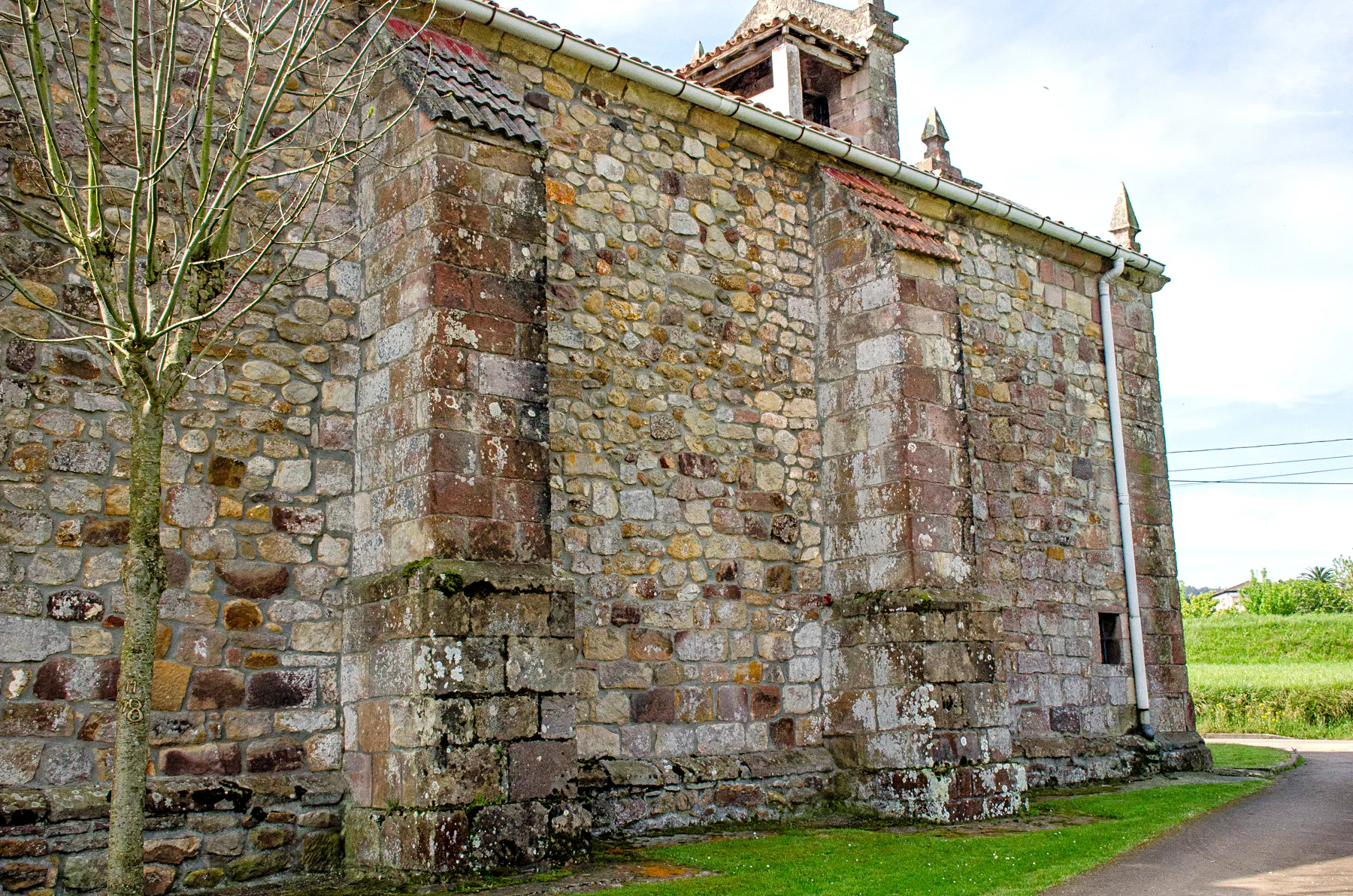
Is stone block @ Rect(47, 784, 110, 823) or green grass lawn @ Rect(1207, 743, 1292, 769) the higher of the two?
stone block @ Rect(47, 784, 110, 823)

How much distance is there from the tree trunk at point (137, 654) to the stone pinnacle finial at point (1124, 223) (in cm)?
1110

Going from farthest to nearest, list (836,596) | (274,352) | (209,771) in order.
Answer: (836,596) < (274,352) < (209,771)

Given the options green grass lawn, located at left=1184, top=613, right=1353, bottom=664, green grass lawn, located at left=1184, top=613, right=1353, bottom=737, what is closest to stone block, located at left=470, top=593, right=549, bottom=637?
green grass lawn, located at left=1184, top=613, right=1353, bottom=737

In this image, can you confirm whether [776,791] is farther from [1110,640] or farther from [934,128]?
[934,128]

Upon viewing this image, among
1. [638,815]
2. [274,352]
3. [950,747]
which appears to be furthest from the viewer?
[950,747]

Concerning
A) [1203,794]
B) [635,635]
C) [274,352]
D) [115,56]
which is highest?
[115,56]

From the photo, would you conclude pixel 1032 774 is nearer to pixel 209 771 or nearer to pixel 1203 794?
pixel 1203 794

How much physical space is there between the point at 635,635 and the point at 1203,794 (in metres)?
5.23

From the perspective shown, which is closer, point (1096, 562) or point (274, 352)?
point (274, 352)

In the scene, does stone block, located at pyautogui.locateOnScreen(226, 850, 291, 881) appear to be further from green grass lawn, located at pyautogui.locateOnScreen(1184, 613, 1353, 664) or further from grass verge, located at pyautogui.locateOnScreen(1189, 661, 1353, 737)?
green grass lawn, located at pyautogui.locateOnScreen(1184, 613, 1353, 664)

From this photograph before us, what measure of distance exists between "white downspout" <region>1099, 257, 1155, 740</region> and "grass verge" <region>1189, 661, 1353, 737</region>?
320 inches

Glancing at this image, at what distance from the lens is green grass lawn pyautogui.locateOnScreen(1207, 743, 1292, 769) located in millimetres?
12578

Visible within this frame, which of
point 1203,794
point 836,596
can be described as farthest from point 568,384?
point 1203,794

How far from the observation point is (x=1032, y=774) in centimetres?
1066
